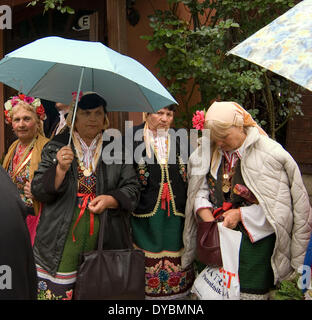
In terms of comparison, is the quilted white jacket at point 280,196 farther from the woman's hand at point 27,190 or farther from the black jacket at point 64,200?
the woman's hand at point 27,190

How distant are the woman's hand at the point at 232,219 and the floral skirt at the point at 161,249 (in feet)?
1.86

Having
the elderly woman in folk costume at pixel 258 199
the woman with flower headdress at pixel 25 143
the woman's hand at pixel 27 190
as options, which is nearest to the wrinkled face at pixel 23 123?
the woman with flower headdress at pixel 25 143

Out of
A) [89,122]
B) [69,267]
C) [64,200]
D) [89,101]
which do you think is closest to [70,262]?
[69,267]

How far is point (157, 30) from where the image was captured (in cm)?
402

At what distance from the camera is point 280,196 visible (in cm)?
261

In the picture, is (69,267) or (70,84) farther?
(70,84)

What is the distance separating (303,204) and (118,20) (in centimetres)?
272

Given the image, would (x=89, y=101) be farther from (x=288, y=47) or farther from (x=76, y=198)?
(x=288, y=47)

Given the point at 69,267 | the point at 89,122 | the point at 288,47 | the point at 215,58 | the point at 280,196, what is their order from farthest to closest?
the point at 215,58
the point at 89,122
the point at 69,267
the point at 280,196
the point at 288,47

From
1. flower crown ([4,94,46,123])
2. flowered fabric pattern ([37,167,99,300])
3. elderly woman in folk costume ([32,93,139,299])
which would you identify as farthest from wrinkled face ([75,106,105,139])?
flower crown ([4,94,46,123])

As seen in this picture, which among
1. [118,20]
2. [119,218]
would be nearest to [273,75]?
[118,20]

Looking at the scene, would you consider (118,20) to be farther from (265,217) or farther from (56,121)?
(265,217)

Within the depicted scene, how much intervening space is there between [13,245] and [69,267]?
1.38 m

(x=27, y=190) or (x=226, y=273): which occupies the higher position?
(x=27, y=190)
